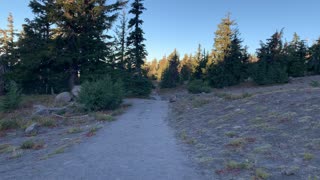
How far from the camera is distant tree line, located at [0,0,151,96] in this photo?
30.7m

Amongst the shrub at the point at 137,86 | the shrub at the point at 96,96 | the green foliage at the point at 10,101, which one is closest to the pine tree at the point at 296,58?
the shrub at the point at 137,86

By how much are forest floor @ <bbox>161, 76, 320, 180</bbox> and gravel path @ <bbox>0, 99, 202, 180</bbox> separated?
0.65 m

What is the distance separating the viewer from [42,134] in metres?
14.3

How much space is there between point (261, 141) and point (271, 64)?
4421 cm

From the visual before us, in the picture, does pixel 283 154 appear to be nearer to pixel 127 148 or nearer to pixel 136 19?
→ pixel 127 148

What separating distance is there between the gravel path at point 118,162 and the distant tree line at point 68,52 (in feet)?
64.3

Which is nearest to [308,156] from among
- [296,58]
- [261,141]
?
[261,141]

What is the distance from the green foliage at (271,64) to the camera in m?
45.3

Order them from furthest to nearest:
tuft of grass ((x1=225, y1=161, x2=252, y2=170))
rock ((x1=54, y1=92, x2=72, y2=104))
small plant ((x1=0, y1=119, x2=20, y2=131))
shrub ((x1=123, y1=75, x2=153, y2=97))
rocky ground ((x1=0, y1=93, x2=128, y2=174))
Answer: shrub ((x1=123, y1=75, x2=153, y2=97)), rock ((x1=54, y1=92, x2=72, y2=104)), small plant ((x1=0, y1=119, x2=20, y2=131)), rocky ground ((x1=0, y1=93, x2=128, y2=174)), tuft of grass ((x1=225, y1=161, x2=252, y2=170))

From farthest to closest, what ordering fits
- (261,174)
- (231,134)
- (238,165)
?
1. (231,134)
2. (238,165)
3. (261,174)

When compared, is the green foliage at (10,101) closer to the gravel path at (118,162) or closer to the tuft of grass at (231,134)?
the gravel path at (118,162)

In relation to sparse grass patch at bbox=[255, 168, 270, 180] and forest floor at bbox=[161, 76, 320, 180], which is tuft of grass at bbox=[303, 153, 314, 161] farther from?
sparse grass patch at bbox=[255, 168, 270, 180]

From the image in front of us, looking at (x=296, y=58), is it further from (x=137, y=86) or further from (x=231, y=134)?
(x=231, y=134)

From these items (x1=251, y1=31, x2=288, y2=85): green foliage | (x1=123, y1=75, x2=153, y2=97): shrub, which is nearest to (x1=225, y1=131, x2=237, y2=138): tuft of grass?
(x1=123, y1=75, x2=153, y2=97): shrub
